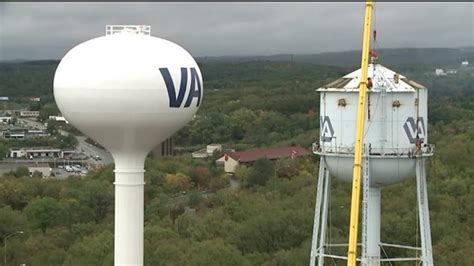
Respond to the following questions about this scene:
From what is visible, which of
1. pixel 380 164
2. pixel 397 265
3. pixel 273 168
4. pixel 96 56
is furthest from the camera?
pixel 273 168

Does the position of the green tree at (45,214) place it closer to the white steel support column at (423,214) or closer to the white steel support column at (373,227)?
the white steel support column at (373,227)

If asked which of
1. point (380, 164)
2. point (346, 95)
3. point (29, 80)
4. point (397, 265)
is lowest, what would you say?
point (397, 265)

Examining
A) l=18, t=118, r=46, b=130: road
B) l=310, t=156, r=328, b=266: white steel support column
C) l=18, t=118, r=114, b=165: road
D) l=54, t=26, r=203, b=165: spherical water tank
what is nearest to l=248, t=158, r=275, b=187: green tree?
l=18, t=118, r=114, b=165: road

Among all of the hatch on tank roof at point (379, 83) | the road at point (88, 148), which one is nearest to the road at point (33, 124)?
the road at point (88, 148)

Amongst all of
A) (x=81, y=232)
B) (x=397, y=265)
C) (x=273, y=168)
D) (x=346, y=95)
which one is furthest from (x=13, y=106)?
(x=346, y=95)

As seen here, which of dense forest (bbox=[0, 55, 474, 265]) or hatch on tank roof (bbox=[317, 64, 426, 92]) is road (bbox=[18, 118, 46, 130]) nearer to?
A: dense forest (bbox=[0, 55, 474, 265])

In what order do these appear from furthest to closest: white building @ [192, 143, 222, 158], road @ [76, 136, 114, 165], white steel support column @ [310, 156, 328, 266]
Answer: road @ [76, 136, 114, 165]
white building @ [192, 143, 222, 158]
white steel support column @ [310, 156, 328, 266]

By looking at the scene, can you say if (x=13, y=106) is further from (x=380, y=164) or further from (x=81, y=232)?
(x=380, y=164)

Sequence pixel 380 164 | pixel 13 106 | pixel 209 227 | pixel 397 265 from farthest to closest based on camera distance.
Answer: pixel 13 106, pixel 209 227, pixel 397 265, pixel 380 164
